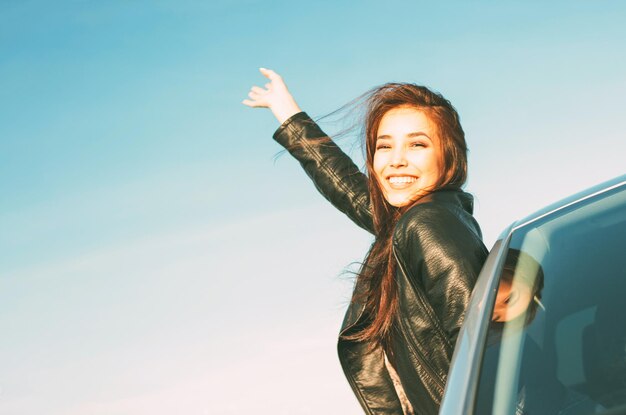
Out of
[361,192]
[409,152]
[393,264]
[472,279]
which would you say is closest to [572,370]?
[472,279]

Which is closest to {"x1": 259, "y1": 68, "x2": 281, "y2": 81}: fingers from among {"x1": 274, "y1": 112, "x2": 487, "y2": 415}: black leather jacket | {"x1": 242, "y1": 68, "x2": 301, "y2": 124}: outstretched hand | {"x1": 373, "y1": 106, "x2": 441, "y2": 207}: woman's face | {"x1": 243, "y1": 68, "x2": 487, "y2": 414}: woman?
{"x1": 242, "y1": 68, "x2": 301, "y2": 124}: outstretched hand

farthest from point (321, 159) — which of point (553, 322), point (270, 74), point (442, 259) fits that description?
point (553, 322)

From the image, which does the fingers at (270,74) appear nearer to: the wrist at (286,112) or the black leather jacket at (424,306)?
the wrist at (286,112)

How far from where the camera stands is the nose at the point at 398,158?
11.0 feet

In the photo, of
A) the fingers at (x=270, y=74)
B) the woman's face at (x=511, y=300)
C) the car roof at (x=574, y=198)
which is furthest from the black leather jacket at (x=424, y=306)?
the fingers at (x=270, y=74)

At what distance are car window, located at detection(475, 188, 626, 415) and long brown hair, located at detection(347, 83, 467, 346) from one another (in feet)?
2.90

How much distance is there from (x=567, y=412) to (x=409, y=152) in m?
1.79

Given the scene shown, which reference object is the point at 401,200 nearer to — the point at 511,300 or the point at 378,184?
the point at 378,184

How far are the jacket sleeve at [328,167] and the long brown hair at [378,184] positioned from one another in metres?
0.44

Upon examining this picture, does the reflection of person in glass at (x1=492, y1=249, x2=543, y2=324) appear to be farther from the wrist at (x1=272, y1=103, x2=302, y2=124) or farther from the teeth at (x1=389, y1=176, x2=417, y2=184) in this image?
the wrist at (x1=272, y1=103, x2=302, y2=124)

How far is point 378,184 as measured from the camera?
11.4 ft

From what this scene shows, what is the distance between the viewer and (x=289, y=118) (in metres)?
4.35

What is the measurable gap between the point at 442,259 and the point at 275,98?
6.58 feet

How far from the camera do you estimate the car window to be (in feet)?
5.73
